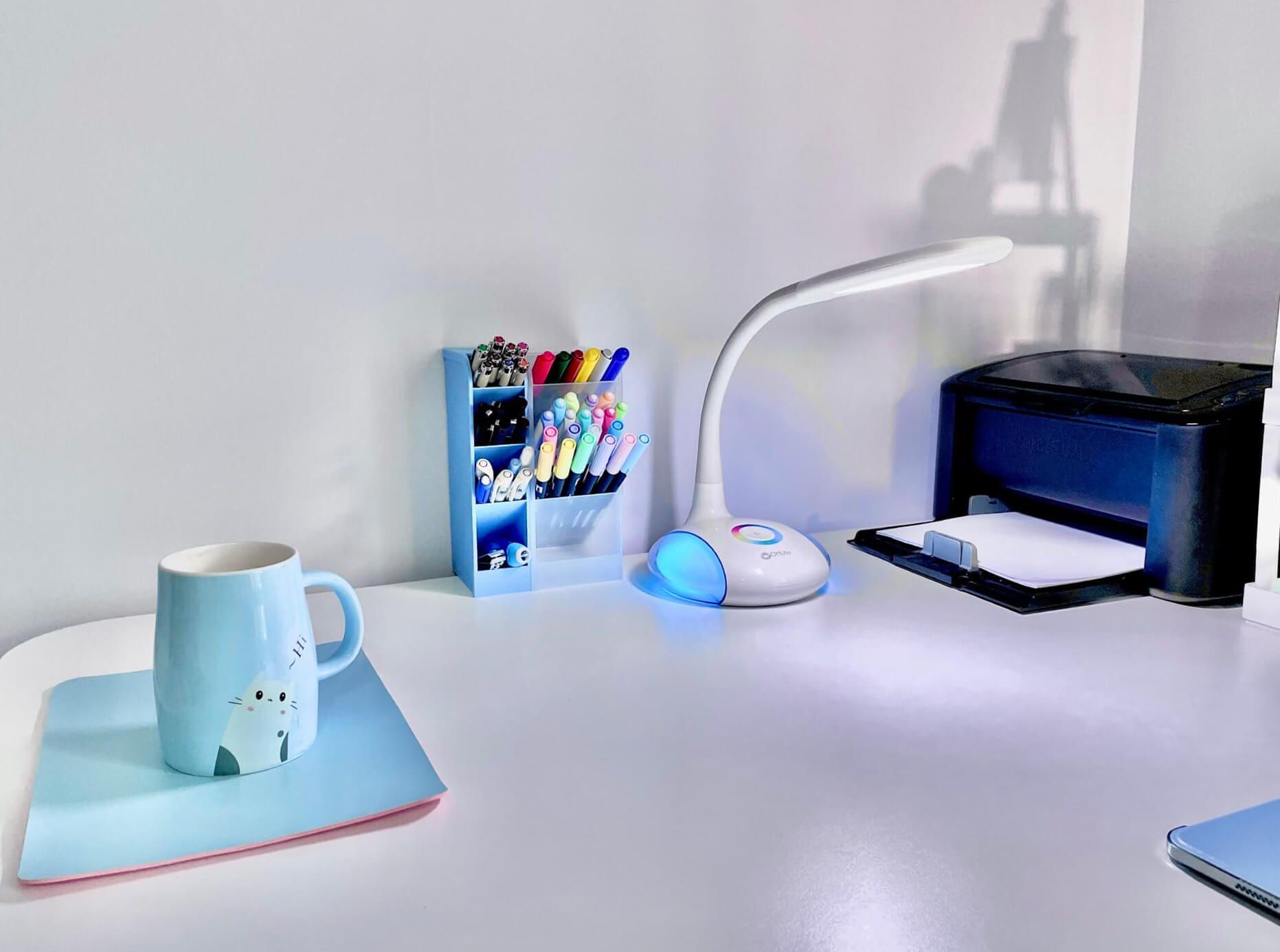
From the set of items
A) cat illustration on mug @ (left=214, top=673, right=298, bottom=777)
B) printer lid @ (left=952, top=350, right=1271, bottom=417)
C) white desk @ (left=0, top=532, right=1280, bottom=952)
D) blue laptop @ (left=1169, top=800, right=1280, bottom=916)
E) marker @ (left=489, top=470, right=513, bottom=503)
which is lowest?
white desk @ (left=0, top=532, right=1280, bottom=952)

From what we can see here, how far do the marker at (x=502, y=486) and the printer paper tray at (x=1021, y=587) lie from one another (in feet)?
1.44

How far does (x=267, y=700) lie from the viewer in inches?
24.8

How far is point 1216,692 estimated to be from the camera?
776 mm

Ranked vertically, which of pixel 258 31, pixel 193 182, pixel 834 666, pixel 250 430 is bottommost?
pixel 834 666

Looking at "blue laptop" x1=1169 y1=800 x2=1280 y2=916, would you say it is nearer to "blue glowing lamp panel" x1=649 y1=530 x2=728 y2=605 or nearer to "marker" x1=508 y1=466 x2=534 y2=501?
"blue glowing lamp panel" x1=649 y1=530 x2=728 y2=605

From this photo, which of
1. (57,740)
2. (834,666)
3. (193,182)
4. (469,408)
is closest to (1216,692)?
(834,666)

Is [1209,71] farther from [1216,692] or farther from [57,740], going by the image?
[57,740]

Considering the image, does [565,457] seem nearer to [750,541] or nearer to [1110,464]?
[750,541]

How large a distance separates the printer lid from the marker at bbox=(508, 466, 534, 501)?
1.95 feet

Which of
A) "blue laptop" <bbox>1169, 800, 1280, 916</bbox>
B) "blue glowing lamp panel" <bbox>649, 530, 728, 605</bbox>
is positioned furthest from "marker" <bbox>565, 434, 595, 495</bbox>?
"blue laptop" <bbox>1169, 800, 1280, 916</bbox>

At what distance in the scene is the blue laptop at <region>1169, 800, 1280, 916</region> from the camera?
513 millimetres

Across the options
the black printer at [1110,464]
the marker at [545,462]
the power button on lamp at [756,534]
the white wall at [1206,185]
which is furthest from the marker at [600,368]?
the white wall at [1206,185]

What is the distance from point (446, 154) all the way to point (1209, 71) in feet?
3.25

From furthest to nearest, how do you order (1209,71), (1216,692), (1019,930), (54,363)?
(1209,71)
(54,363)
(1216,692)
(1019,930)
